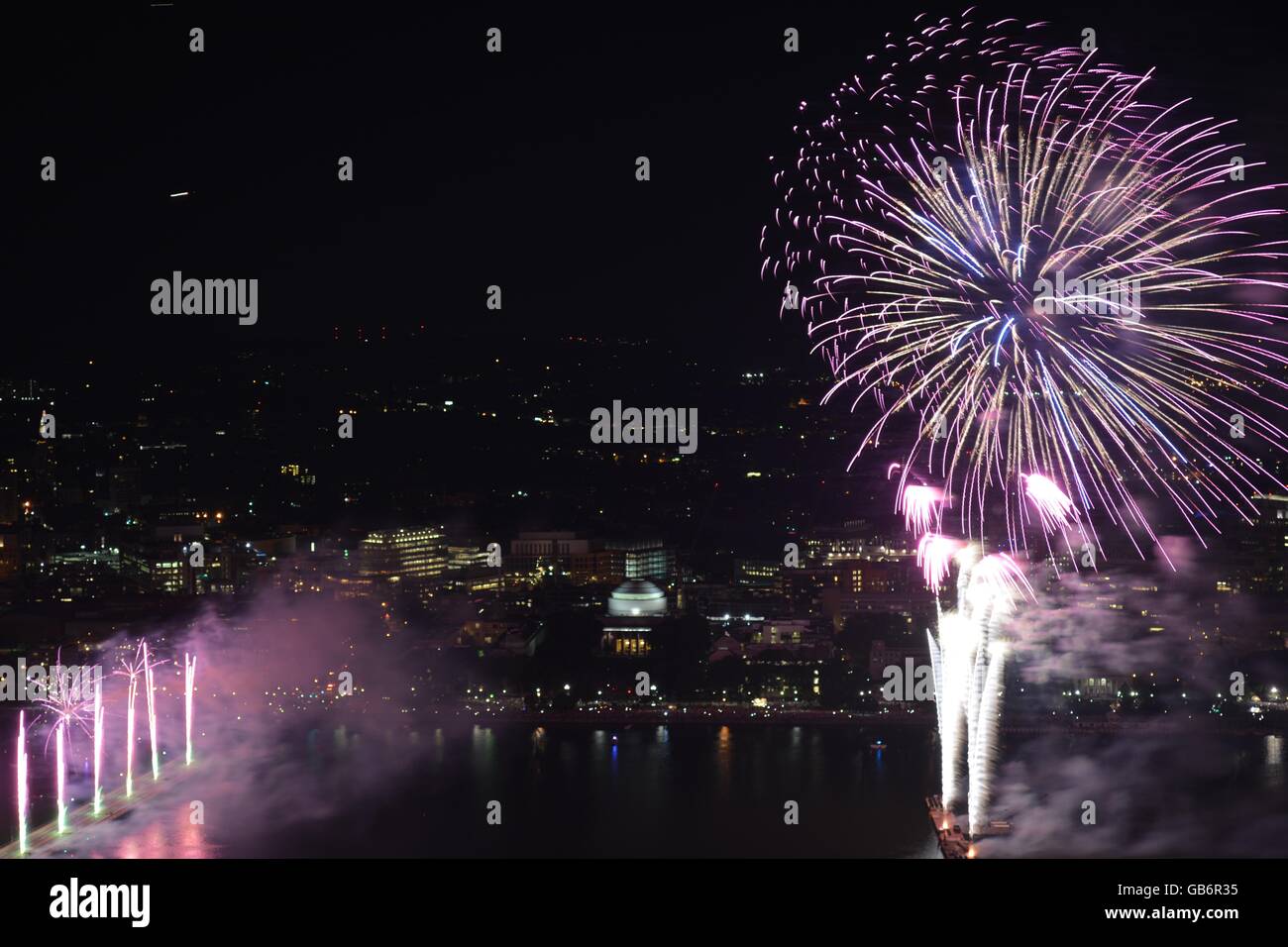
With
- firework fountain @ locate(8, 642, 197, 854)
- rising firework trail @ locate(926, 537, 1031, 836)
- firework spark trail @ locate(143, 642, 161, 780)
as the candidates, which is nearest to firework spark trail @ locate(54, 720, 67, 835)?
firework fountain @ locate(8, 642, 197, 854)

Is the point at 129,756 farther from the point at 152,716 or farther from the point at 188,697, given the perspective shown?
the point at 188,697

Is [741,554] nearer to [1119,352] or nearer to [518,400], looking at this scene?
[518,400]

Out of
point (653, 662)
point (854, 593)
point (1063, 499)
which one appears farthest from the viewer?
point (854, 593)

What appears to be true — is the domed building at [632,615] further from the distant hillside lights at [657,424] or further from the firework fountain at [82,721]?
the firework fountain at [82,721]

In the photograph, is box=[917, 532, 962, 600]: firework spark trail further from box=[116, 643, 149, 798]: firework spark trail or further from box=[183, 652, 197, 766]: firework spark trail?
box=[116, 643, 149, 798]: firework spark trail

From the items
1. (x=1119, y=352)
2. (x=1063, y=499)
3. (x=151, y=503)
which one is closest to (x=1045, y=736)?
(x=1063, y=499)

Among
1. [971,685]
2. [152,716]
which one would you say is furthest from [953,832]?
[152,716]

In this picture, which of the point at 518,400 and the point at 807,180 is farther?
the point at 518,400
